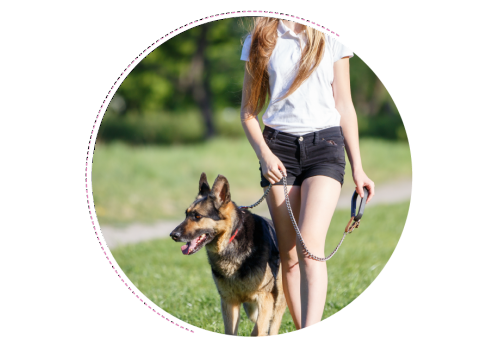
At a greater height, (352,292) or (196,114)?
(196,114)

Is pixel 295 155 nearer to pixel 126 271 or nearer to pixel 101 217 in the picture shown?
pixel 126 271

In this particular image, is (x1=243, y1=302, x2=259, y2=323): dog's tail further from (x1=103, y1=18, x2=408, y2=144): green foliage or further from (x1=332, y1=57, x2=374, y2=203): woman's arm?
(x1=103, y1=18, x2=408, y2=144): green foliage

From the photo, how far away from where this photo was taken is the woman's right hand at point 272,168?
3436 mm

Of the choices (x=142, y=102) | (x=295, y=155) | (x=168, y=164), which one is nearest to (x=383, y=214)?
(x=168, y=164)

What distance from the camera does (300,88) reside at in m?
3.50

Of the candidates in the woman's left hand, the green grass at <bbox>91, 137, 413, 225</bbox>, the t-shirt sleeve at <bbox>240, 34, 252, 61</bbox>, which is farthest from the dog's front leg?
the green grass at <bbox>91, 137, 413, 225</bbox>

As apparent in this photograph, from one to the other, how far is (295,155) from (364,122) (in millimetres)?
22178

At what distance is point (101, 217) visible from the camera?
10805 mm

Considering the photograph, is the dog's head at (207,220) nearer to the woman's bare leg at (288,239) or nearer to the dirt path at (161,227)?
the woman's bare leg at (288,239)

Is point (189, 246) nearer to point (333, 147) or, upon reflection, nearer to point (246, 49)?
point (333, 147)

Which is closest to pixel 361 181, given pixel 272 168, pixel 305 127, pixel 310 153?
pixel 310 153

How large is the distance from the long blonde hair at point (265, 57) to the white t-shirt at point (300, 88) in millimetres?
38

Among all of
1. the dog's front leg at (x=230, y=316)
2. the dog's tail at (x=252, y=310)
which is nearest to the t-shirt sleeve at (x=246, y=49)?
the dog's front leg at (x=230, y=316)

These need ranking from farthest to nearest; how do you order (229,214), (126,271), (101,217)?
(101,217)
(126,271)
(229,214)
